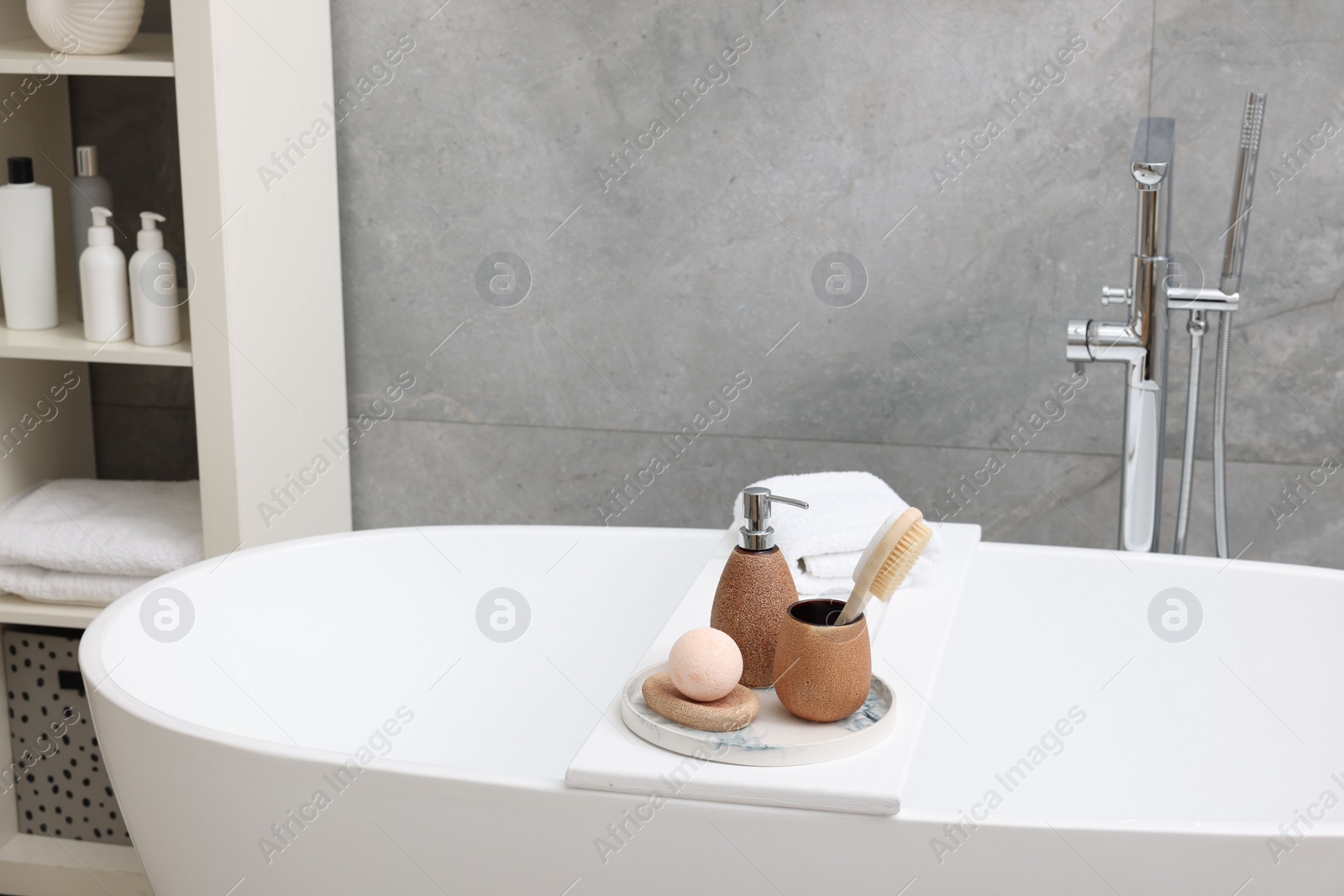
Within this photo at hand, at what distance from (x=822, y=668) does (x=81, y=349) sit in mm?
1205

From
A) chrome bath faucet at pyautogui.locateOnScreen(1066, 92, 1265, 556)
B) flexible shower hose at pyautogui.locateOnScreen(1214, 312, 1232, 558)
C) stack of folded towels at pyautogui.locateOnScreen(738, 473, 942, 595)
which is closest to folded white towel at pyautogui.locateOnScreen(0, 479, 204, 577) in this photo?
stack of folded towels at pyautogui.locateOnScreen(738, 473, 942, 595)

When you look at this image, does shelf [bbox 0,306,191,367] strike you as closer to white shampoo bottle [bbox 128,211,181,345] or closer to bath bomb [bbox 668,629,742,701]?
white shampoo bottle [bbox 128,211,181,345]

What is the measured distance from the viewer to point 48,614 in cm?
176

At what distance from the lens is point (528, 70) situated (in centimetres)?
195

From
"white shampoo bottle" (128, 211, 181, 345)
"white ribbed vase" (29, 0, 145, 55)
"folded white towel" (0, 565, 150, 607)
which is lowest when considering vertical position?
"folded white towel" (0, 565, 150, 607)

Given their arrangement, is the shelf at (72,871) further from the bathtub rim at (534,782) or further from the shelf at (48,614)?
the bathtub rim at (534,782)

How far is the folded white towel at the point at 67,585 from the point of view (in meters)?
1.75

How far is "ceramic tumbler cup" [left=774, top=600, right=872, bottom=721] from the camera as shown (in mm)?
1010

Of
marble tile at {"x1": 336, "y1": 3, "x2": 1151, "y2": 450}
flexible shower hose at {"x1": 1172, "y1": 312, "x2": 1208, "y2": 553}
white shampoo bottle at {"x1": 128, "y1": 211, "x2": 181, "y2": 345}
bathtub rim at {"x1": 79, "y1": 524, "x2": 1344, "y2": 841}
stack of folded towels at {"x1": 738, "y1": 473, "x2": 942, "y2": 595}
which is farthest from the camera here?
marble tile at {"x1": 336, "y1": 3, "x2": 1151, "y2": 450}

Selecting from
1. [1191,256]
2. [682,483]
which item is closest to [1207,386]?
[1191,256]

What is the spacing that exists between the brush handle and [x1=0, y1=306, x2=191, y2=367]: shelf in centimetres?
107

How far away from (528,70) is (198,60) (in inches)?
20.1

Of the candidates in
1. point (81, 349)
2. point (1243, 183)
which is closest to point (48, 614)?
point (81, 349)

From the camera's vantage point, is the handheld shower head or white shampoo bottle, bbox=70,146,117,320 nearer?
the handheld shower head
